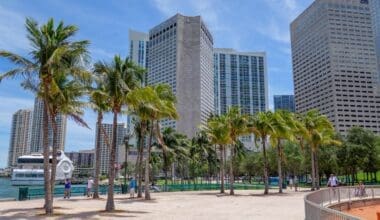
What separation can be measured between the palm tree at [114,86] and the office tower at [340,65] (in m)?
151

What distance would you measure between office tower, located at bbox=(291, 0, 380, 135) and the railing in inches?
5546

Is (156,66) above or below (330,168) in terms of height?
above

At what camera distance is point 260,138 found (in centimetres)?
4038

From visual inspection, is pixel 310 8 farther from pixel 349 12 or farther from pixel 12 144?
pixel 12 144

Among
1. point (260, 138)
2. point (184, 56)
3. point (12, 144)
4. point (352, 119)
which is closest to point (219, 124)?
point (260, 138)

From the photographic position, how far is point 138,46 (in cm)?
17538

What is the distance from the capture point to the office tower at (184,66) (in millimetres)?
153625

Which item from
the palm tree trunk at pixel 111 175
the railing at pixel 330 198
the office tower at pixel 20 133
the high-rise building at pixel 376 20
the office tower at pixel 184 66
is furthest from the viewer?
the high-rise building at pixel 376 20

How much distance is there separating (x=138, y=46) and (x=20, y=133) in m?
65.8

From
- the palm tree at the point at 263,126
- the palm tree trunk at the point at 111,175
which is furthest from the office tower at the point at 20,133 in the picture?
the palm tree trunk at the point at 111,175

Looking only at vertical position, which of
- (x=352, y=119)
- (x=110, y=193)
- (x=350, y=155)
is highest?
(x=352, y=119)

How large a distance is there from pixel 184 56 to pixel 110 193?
143 m

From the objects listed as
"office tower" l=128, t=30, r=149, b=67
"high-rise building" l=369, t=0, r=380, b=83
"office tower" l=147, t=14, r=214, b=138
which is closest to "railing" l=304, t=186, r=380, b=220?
"office tower" l=147, t=14, r=214, b=138

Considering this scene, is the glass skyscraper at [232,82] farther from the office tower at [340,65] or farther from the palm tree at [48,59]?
the palm tree at [48,59]
